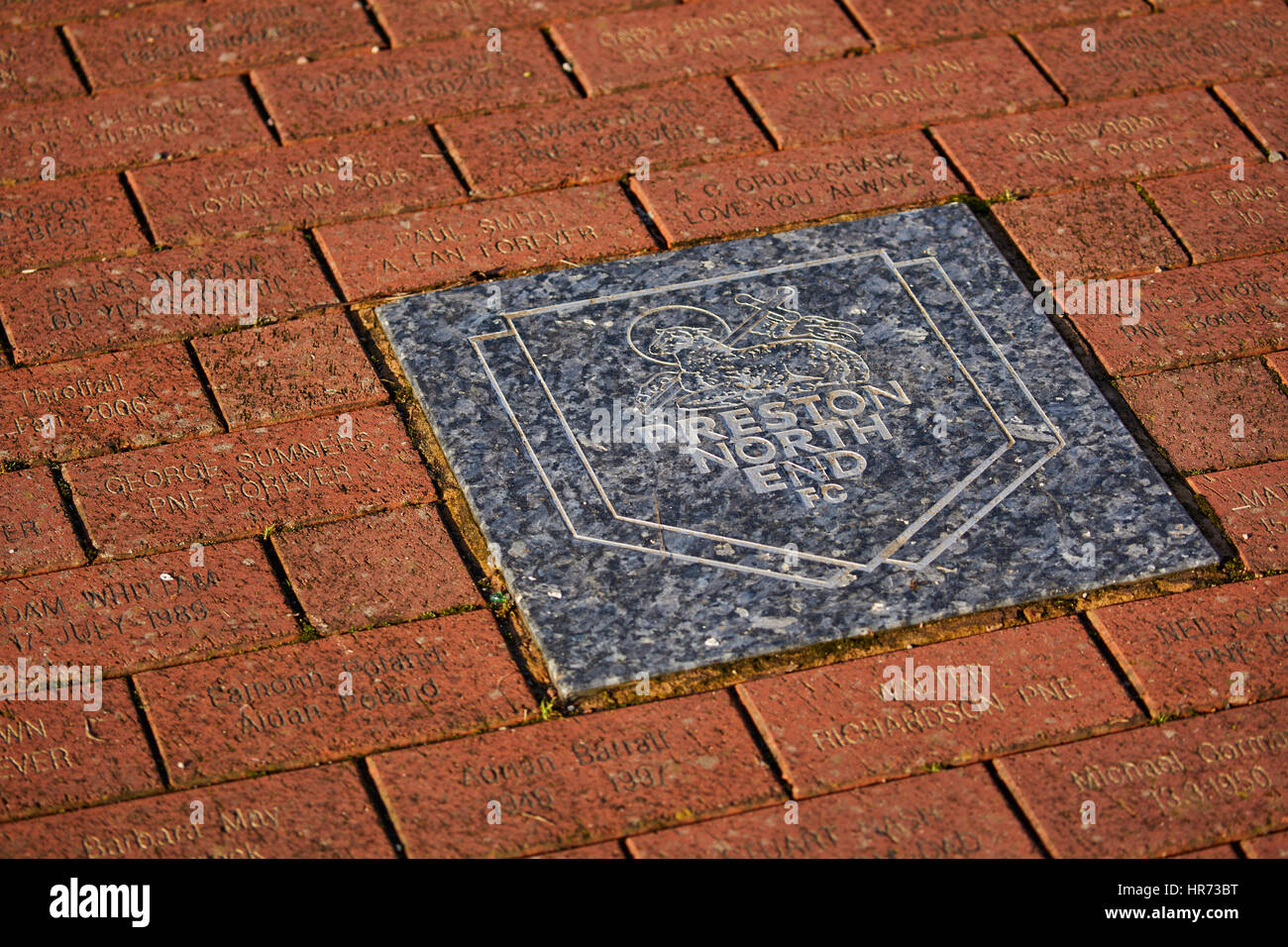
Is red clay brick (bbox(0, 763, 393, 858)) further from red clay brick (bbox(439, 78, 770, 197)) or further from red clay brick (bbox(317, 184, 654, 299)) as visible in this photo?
red clay brick (bbox(439, 78, 770, 197))

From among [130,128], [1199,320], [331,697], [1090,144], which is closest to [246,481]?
[331,697]

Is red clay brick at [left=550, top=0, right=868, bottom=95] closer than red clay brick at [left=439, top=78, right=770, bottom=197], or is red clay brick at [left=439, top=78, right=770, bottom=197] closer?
red clay brick at [left=439, top=78, right=770, bottom=197]

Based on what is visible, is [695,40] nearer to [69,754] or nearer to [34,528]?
[34,528]

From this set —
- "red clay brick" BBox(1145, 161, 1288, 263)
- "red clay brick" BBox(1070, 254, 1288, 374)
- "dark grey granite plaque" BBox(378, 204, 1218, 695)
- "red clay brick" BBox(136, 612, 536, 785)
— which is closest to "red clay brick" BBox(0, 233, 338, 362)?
"dark grey granite plaque" BBox(378, 204, 1218, 695)

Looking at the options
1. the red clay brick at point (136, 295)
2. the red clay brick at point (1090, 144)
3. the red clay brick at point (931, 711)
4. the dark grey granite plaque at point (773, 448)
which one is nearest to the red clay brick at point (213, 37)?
the red clay brick at point (136, 295)

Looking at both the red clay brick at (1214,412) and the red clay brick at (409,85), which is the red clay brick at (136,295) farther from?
the red clay brick at (1214,412)

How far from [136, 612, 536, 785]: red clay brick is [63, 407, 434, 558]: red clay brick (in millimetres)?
403

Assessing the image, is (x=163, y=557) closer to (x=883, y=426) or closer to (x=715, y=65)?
(x=883, y=426)

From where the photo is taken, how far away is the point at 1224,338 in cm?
414

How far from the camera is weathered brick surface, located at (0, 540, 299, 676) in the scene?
3.35 meters

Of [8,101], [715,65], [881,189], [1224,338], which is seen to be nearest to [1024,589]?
[1224,338]

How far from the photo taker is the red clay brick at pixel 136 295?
162 inches

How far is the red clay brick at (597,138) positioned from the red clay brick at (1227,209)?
1.31 m

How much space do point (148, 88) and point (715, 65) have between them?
1.96m
